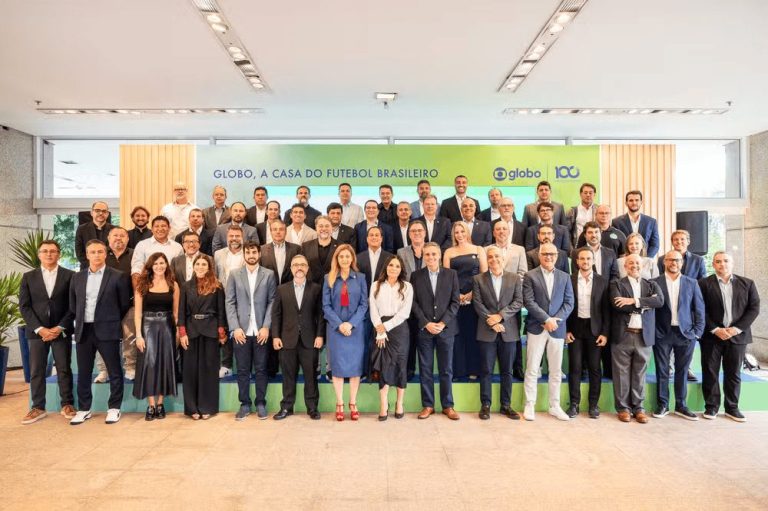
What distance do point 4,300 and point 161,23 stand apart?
14.2 ft

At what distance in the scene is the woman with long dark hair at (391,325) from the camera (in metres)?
4.94

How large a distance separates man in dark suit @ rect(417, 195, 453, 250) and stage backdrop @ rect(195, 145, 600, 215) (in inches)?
Result: 94.9

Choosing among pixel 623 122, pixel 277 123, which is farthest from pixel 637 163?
pixel 277 123

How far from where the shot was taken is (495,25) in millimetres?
4824

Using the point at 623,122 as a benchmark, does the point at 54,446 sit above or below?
below

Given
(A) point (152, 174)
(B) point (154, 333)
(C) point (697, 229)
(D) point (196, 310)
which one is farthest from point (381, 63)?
(C) point (697, 229)

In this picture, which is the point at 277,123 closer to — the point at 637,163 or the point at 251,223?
the point at 251,223

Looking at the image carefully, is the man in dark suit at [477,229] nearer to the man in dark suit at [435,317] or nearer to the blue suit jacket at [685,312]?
the man in dark suit at [435,317]

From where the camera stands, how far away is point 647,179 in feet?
28.1

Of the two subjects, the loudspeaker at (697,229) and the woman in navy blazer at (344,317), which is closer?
the woman in navy blazer at (344,317)

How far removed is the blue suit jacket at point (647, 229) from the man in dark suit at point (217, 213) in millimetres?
4947

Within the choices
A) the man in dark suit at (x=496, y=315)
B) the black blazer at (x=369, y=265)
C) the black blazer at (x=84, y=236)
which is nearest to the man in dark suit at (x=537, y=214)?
the man in dark suit at (x=496, y=315)

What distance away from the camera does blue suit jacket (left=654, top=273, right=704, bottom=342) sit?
505 centimetres

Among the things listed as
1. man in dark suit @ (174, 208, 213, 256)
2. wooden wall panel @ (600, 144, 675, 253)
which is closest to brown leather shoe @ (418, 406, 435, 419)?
man in dark suit @ (174, 208, 213, 256)
